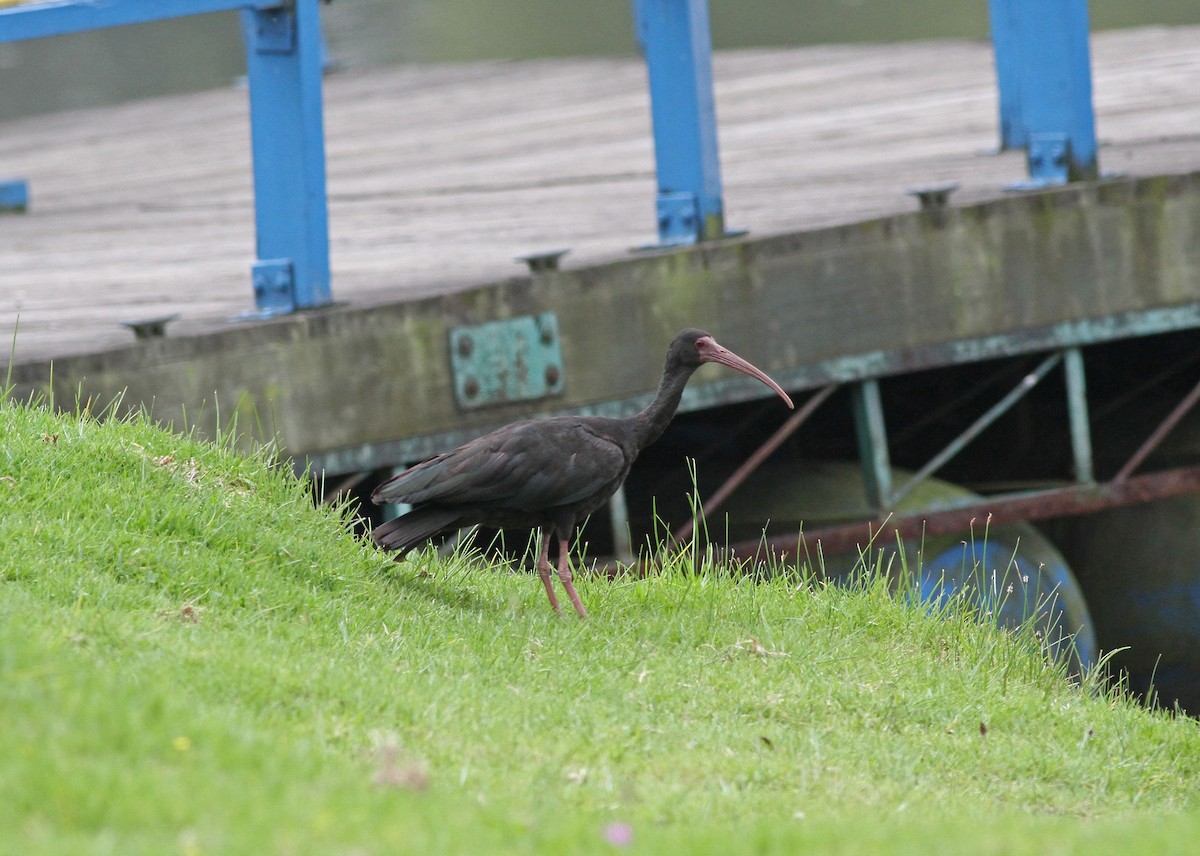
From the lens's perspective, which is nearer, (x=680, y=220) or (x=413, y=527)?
(x=413, y=527)

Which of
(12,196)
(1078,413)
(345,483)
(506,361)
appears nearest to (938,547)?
(1078,413)

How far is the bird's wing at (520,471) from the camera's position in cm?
667

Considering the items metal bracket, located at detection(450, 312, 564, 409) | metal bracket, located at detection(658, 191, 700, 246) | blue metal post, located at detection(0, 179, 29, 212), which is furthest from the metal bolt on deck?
blue metal post, located at detection(0, 179, 29, 212)

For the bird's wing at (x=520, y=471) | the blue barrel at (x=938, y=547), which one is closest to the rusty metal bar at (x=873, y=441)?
the blue barrel at (x=938, y=547)

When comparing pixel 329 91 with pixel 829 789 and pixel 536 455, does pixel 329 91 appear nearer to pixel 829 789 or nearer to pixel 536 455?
pixel 536 455

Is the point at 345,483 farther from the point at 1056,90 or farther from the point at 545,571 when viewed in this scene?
the point at 1056,90

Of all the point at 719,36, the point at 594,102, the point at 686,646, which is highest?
the point at 719,36

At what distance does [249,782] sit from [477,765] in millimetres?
937

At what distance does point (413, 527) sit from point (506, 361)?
304cm

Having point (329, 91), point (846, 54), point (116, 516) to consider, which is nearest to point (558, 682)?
point (116, 516)

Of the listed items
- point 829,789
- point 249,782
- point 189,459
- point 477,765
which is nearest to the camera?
point 249,782

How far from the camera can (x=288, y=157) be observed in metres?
9.79

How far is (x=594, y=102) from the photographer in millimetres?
23734

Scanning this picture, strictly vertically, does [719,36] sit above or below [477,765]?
above
